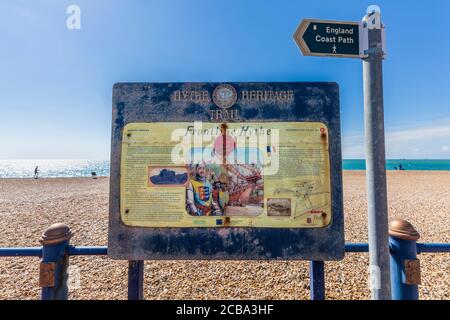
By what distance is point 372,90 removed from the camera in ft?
6.04

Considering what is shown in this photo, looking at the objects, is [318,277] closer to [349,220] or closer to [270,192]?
[270,192]

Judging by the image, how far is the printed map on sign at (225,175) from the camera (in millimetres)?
2066

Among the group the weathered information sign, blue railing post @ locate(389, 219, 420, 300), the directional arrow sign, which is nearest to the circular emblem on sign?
the weathered information sign

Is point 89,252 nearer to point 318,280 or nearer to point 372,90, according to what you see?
point 318,280

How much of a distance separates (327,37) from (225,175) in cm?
152

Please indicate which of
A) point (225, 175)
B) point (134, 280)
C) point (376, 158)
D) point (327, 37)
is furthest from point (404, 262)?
point (134, 280)

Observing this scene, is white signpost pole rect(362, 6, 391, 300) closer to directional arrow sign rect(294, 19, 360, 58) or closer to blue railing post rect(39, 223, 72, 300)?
directional arrow sign rect(294, 19, 360, 58)

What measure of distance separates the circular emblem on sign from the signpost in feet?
2.35

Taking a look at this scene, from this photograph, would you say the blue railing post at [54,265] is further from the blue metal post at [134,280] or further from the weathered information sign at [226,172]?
the blue metal post at [134,280]

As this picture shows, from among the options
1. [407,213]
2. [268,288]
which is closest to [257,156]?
[268,288]

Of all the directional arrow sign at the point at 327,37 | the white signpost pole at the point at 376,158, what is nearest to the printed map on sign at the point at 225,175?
the white signpost pole at the point at 376,158

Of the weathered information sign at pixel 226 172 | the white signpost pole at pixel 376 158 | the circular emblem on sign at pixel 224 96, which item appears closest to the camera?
the white signpost pole at pixel 376 158

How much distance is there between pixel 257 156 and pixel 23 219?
11478 mm

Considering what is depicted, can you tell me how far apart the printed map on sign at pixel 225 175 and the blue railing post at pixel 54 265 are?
0.51m
